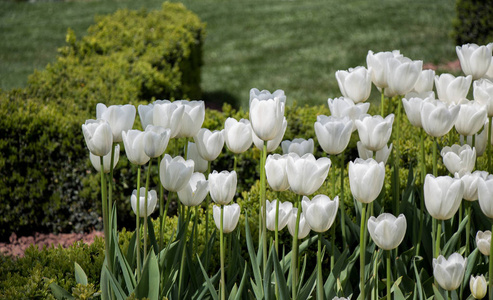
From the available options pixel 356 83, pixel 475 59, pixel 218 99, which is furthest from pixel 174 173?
pixel 218 99

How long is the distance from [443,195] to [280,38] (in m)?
11.1

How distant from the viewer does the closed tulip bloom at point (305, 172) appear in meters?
1.89

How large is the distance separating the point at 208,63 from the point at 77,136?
23.2ft

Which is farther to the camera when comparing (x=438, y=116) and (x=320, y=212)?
(x=438, y=116)

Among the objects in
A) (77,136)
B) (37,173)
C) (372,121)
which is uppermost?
(372,121)

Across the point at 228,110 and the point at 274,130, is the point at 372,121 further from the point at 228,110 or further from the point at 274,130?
the point at 228,110

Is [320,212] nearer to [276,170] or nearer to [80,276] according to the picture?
[276,170]

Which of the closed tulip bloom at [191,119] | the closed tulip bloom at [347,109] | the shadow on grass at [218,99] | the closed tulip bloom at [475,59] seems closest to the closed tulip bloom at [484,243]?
the closed tulip bloom at [347,109]

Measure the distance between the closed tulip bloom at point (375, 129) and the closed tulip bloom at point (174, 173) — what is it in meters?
0.68

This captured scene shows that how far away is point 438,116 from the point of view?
2168 mm

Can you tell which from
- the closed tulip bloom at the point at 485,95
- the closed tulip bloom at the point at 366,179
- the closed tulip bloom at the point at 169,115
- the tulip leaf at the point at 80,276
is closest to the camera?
the closed tulip bloom at the point at 366,179

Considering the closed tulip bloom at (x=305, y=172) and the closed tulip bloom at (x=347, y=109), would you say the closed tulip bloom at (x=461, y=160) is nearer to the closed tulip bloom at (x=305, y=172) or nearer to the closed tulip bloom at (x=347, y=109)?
the closed tulip bloom at (x=347, y=109)

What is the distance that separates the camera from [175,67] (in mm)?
7375

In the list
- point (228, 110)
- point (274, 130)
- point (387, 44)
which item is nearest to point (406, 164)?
point (228, 110)
